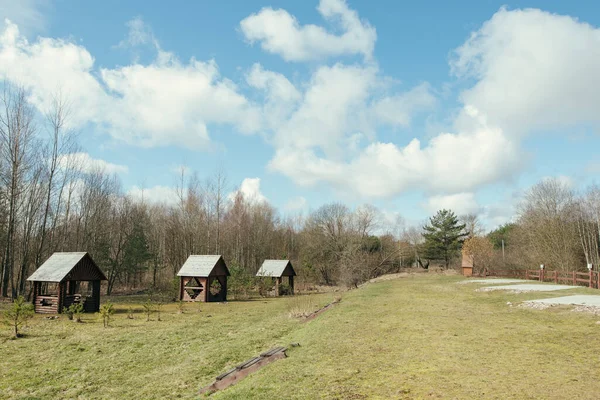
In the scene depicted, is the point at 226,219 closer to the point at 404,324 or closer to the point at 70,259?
the point at 70,259

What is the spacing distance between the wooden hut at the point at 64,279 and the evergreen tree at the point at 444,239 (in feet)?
157

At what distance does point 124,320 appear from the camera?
17.3m

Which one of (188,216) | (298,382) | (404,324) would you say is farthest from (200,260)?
(298,382)

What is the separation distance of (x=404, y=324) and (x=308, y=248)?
38184 mm

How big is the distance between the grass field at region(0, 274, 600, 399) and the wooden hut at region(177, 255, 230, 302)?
1166 centimetres

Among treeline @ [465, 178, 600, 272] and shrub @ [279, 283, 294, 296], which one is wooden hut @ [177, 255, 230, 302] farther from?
treeline @ [465, 178, 600, 272]

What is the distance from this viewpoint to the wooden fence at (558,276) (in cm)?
2248

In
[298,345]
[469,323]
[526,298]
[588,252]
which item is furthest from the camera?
[588,252]

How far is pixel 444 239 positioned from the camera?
5872 cm

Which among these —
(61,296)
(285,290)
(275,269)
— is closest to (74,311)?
(61,296)

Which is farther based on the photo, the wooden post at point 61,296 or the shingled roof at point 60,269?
the shingled roof at point 60,269

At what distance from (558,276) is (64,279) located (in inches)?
1225

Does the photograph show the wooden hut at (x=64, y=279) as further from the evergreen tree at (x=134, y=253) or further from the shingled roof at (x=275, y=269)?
the shingled roof at (x=275, y=269)

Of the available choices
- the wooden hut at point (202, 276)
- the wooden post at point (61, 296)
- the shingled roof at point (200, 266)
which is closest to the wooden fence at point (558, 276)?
the wooden hut at point (202, 276)
